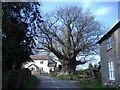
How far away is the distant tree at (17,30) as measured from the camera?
1917 cm

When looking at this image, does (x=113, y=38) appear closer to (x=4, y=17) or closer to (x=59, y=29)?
(x=4, y=17)

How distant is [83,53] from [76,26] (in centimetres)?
572

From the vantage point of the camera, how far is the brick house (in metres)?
24.8

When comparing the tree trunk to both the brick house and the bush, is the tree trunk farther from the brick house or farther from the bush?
the bush

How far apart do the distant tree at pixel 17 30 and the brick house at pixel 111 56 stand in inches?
274

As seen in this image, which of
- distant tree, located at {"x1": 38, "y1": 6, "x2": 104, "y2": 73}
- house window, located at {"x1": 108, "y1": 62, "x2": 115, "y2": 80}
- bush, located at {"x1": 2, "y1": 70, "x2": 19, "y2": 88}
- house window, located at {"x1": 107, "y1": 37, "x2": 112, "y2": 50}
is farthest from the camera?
distant tree, located at {"x1": 38, "y1": 6, "x2": 104, "y2": 73}

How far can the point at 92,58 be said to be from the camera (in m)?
59.6

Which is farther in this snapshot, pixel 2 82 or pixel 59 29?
pixel 59 29

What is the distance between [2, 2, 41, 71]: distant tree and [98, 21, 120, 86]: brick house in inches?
274

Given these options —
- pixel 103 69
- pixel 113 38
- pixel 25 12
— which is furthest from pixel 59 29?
pixel 25 12

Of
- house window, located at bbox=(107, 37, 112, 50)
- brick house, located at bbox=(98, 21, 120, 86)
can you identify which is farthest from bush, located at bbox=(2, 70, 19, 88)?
house window, located at bbox=(107, 37, 112, 50)

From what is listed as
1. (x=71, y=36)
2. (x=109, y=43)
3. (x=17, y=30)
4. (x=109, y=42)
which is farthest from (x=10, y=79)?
(x=71, y=36)

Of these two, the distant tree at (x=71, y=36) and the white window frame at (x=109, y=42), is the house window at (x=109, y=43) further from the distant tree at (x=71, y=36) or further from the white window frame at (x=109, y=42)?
the distant tree at (x=71, y=36)

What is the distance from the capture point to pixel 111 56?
26906mm
